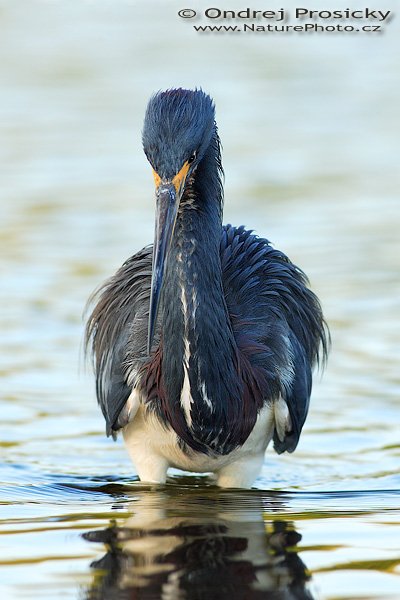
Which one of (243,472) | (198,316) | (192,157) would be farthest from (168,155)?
(243,472)

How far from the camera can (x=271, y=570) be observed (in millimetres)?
5742

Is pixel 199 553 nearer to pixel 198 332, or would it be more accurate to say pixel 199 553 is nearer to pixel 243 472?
pixel 198 332

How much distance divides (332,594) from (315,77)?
41.6ft

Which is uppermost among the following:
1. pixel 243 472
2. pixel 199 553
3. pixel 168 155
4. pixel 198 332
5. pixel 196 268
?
pixel 168 155

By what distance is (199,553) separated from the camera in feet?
19.6

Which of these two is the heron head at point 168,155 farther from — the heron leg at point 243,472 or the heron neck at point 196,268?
the heron leg at point 243,472

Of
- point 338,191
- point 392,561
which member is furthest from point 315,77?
point 392,561

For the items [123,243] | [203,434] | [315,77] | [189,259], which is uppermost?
[315,77]

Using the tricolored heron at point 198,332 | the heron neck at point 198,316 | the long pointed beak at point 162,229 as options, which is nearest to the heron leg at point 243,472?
the tricolored heron at point 198,332

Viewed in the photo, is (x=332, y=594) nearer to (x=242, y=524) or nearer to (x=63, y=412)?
(x=242, y=524)

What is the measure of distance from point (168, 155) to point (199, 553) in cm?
178

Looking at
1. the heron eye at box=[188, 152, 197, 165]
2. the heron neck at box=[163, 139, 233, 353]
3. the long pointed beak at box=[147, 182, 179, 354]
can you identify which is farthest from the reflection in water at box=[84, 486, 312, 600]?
the heron eye at box=[188, 152, 197, 165]

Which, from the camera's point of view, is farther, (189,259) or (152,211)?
(152,211)

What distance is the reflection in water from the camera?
5.47 m
